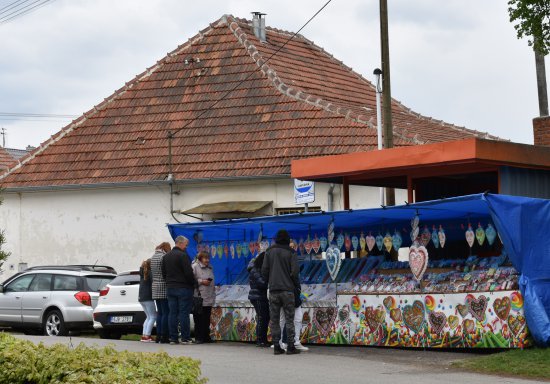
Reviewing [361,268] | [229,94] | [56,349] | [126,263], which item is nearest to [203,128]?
[229,94]

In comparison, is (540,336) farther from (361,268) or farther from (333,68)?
(333,68)

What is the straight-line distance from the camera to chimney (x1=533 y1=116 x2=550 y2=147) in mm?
24359

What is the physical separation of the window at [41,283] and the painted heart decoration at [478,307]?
10692mm

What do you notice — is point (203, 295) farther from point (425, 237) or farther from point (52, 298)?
point (52, 298)

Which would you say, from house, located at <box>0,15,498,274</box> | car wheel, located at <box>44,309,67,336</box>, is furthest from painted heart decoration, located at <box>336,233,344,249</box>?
house, located at <box>0,15,498,274</box>

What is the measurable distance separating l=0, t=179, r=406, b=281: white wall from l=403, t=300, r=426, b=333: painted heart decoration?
482 inches

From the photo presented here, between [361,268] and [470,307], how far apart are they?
3.12 metres

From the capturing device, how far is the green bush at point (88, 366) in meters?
9.55

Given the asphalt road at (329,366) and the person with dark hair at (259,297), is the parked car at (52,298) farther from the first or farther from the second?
the person with dark hair at (259,297)

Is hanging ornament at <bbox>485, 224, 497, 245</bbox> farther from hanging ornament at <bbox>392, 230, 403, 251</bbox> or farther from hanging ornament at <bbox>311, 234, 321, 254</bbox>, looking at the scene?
hanging ornament at <bbox>311, 234, 321, 254</bbox>

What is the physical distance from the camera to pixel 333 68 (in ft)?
123

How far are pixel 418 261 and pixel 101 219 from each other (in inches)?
652

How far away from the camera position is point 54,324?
23.1 m

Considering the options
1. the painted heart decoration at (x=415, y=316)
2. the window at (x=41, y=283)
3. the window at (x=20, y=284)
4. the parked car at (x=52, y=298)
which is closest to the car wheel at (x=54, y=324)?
the parked car at (x=52, y=298)
